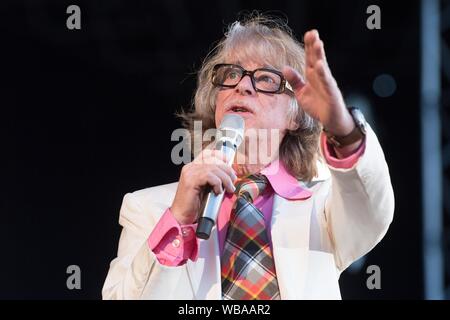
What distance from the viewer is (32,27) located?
129 inches

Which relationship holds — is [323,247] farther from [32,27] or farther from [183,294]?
[32,27]

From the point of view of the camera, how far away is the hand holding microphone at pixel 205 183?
1692 mm

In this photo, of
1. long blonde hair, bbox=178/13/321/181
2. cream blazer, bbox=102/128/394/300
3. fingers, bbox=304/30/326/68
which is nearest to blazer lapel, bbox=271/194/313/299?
cream blazer, bbox=102/128/394/300

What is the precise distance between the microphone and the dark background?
1.33 meters

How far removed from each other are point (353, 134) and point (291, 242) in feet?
1.24

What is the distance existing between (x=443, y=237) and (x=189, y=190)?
1808mm

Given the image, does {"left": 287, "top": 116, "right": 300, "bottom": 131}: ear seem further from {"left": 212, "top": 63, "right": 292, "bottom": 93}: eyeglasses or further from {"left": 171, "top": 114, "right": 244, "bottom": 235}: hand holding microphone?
{"left": 171, "top": 114, "right": 244, "bottom": 235}: hand holding microphone

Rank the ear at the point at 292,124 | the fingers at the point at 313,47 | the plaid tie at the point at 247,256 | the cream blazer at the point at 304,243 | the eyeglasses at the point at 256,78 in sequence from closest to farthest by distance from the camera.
Result: the fingers at the point at 313,47 < the cream blazer at the point at 304,243 < the plaid tie at the point at 247,256 < the eyeglasses at the point at 256,78 < the ear at the point at 292,124

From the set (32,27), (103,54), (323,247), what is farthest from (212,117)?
(32,27)

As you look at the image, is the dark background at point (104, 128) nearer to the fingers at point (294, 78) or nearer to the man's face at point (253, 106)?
the man's face at point (253, 106)

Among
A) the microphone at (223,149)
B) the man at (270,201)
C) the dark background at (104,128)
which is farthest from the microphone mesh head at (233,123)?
A: the dark background at (104,128)

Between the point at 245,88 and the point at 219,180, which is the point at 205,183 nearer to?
the point at 219,180

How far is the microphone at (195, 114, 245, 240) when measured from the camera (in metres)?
1.65

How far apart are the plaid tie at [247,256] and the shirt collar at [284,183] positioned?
63mm
